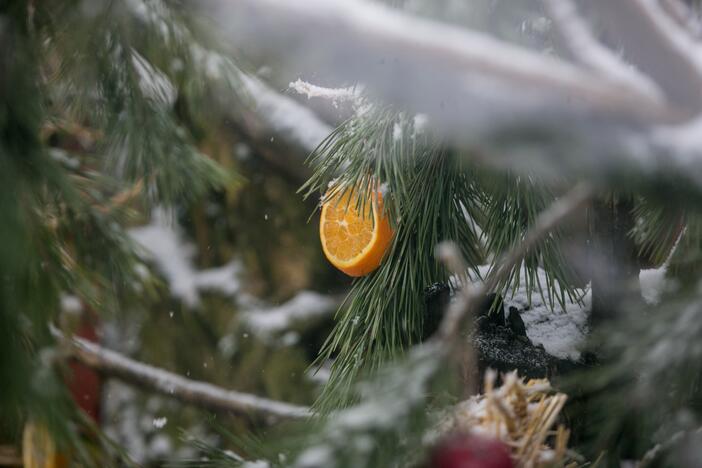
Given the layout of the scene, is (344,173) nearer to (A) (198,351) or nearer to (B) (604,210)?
(B) (604,210)

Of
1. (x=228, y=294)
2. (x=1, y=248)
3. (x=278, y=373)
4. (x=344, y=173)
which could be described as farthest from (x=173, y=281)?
(x=1, y=248)

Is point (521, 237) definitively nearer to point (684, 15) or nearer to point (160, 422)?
point (684, 15)

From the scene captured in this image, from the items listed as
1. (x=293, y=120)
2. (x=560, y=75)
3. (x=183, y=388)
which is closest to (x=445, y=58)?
(x=560, y=75)

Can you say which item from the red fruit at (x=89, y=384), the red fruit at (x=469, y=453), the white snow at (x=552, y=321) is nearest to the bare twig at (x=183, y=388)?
the red fruit at (x=89, y=384)

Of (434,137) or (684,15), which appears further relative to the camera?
(434,137)

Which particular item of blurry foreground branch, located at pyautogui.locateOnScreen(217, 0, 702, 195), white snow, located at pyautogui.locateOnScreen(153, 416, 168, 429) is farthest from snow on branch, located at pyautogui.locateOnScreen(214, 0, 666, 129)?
white snow, located at pyautogui.locateOnScreen(153, 416, 168, 429)

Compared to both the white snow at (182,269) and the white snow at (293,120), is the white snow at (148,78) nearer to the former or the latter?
the white snow at (293,120)
